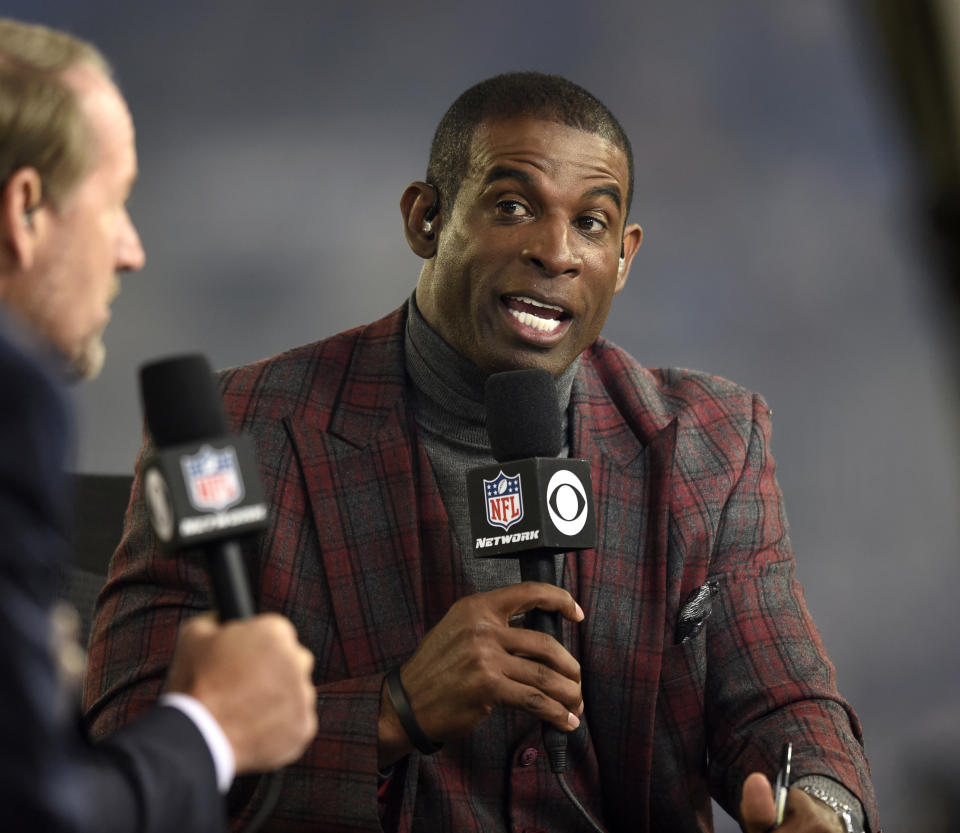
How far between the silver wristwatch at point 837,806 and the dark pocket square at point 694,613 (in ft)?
1.10

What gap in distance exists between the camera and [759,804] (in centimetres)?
155

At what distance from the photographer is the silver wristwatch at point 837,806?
165 centimetres

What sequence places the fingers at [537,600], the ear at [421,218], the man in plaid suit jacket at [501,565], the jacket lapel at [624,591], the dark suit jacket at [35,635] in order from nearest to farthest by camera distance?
the dark suit jacket at [35,635] → the fingers at [537,600] → the man in plaid suit jacket at [501,565] → the jacket lapel at [624,591] → the ear at [421,218]

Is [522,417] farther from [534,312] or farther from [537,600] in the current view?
[534,312]

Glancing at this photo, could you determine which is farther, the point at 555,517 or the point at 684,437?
the point at 684,437

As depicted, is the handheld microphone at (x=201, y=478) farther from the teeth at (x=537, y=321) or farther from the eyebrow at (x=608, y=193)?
the eyebrow at (x=608, y=193)

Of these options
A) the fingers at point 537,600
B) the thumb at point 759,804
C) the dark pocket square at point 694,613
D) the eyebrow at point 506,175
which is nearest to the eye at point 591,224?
the eyebrow at point 506,175

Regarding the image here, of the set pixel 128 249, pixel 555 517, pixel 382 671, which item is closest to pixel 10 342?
pixel 128 249

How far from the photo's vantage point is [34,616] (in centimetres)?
83

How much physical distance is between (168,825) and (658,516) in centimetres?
122

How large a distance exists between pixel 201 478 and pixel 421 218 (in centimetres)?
123

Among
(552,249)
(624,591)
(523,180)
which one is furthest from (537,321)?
(624,591)

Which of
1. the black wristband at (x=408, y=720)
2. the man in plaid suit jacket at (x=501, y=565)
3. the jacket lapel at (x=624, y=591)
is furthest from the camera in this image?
the jacket lapel at (x=624, y=591)

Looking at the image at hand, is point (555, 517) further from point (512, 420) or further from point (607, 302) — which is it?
point (607, 302)
